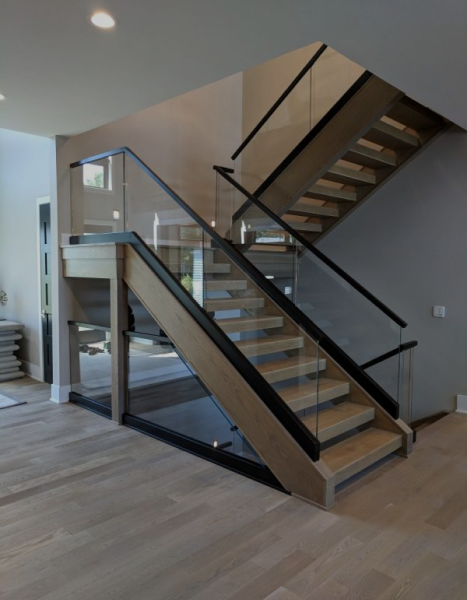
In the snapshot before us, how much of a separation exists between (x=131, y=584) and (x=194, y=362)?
1833 mm

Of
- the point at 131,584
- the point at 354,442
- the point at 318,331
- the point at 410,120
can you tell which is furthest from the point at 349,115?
the point at 131,584

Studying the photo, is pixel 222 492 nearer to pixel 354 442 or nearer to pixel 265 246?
pixel 354 442

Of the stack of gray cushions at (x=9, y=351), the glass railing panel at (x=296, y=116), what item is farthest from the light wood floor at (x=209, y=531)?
the glass railing panel at (x=296, y=116)

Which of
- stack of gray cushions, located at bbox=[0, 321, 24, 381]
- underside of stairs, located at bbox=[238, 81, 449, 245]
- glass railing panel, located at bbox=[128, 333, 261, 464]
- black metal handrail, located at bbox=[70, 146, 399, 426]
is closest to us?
glass railing panel, located at bbox=[128, 333, 261, 464]

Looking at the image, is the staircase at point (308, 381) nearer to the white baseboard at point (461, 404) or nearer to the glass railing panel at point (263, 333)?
the glass railing panel at point (263, 333)

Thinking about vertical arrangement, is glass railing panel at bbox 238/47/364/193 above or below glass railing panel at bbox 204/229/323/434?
above

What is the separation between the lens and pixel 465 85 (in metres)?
3.18

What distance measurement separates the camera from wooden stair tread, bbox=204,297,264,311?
3.83m

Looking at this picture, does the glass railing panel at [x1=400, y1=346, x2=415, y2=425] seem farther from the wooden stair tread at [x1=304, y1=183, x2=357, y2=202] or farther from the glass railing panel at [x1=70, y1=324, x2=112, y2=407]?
the glass railing panel at [x1=70, y1=324, x2=112, y2=407]

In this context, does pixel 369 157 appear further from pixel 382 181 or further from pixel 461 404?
pixel 461 404

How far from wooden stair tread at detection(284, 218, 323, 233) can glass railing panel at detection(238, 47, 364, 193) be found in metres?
0.66

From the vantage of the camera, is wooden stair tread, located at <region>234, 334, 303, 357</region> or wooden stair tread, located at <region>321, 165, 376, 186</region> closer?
wooden stair tread, located at <region>234, 334, 303, 357</region>

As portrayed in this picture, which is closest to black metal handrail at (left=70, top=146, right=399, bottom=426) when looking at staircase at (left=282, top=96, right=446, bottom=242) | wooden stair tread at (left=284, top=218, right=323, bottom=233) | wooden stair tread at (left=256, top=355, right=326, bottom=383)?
wooden stair tread at (left=256, top=355, right=326, bottom=383)

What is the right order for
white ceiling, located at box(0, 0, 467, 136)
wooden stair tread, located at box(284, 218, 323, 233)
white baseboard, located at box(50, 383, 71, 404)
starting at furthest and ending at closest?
1. wooden stair tread, located at box(284, 218, 323, 233)
2. white baseboard, located at box(50, 383, 71, 404)
3. white ceiling, located at box(0, 0, 467, 136)
